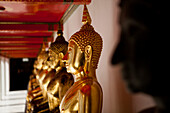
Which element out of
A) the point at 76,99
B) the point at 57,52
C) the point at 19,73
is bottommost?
the point at 19,73

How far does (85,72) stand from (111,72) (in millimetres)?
132

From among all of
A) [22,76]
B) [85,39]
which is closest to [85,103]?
[85,39]

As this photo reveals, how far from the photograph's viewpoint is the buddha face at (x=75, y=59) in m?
0.83

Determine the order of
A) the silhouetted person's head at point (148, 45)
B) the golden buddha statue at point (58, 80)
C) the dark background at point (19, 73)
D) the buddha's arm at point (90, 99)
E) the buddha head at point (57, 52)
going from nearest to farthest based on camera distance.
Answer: the silhouetted person's head at point (148, 45) < the buddha's arm at point (90, 99) < the golden buddha statue at point (58, 80) < the buddha head at point (57, 52) < the dark background at point (19, 73)

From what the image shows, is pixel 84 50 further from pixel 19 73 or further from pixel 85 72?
pixel 19 73

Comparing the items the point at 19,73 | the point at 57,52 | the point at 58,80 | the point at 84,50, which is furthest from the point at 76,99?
the point at 19,73

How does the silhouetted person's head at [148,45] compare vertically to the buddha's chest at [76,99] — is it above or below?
above

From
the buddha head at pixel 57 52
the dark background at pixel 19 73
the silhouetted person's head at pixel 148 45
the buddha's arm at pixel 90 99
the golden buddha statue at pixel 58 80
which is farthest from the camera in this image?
the dark background at pixel 19 73

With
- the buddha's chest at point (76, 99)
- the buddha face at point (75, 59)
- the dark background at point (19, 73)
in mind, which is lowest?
the dark background at point (19, 73)

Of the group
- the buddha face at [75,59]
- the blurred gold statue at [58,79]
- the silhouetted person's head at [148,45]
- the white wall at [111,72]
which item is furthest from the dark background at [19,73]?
the silhouetted person's head at [148,45]

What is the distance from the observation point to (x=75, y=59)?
2.76 ft

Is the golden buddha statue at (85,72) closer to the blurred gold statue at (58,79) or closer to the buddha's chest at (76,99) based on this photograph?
the buddha's chest at (76,99)

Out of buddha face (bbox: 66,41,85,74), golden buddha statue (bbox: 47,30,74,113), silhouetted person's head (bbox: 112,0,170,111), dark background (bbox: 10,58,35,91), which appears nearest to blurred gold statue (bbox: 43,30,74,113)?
golden buddha statue (bbox: 47,30,74,113)

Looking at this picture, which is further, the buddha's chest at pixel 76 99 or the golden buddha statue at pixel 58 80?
the golden buddha statue at pixel 58 80
